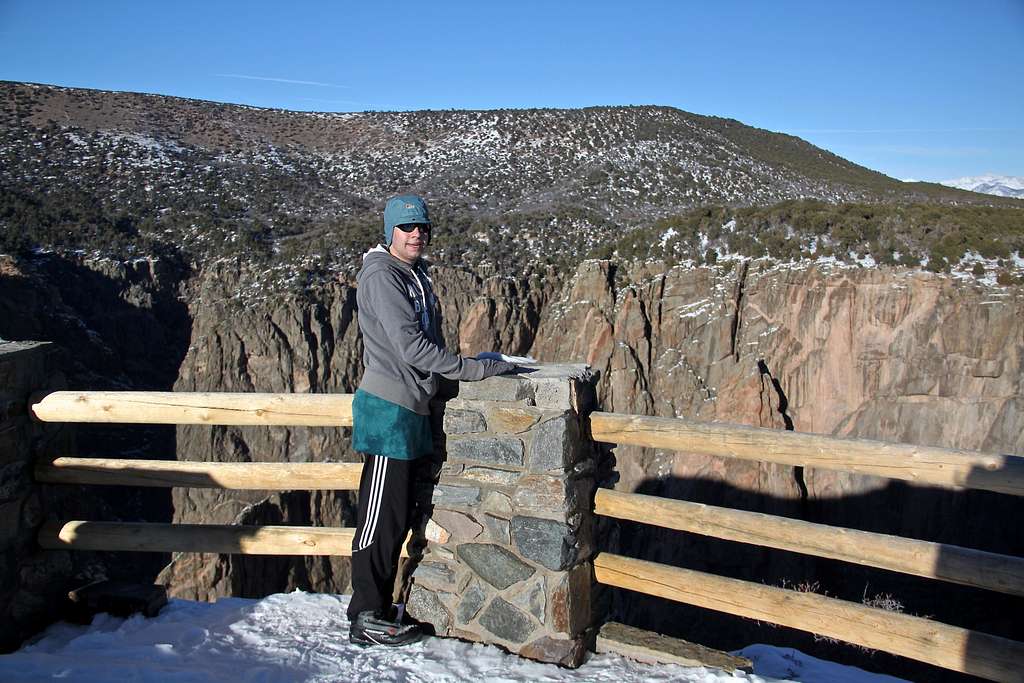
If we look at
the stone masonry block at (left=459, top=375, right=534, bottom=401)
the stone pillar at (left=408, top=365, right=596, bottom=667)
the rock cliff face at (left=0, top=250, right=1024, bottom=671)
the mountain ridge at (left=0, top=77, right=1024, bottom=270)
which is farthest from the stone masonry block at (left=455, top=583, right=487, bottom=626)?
the mountain ridge at (left=0, top=77, right=1024, bottom=270)

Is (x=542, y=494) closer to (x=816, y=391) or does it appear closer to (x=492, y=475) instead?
(x=492, y=475)

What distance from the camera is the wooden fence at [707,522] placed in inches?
131

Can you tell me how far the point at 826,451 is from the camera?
3631 mm

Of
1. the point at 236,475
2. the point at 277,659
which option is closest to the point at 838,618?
the point at 277,659

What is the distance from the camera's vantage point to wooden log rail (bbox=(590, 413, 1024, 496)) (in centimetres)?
326

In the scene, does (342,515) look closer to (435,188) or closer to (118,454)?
(118,454)

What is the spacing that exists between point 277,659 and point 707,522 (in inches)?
89.8

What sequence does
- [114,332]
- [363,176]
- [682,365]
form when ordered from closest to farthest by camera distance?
[682,365] < [114,332] < [363,176]

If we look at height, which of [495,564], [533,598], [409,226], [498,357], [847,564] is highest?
[409,226]

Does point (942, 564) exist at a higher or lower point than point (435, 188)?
lower

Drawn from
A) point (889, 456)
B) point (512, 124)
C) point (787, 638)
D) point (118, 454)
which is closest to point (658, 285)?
point (787, 638)

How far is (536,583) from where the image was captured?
3.83 meters

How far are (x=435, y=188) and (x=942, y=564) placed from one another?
2963 cm

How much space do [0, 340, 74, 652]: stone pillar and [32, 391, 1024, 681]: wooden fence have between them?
0.10 metres
